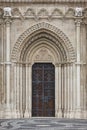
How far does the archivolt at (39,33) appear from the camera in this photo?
70.9 ft

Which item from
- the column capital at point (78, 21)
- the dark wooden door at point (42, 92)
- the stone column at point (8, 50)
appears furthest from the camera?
the dark wooden door at point (42, 92)

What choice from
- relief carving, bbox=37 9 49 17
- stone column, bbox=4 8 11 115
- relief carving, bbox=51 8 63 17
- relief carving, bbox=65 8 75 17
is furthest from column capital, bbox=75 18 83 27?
stone column, bbox=4 8 11 115

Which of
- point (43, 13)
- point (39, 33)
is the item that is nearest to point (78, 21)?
point (43, 13)

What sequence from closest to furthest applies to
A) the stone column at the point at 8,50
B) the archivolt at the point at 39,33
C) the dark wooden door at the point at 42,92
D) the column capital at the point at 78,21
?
the stone column at the point at 8,50, the column capital at the point at 78,21, the archivolt at the point at 39,33, the dark wooden door at the point at 42,92

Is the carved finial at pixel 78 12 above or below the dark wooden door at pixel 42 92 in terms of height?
above

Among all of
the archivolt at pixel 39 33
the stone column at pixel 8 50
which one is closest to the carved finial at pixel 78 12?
the archivolt at pixel 39 33

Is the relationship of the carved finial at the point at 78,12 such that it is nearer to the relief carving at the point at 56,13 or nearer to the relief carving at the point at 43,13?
the relief carving at the point at 56,13

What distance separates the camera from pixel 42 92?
22.2m

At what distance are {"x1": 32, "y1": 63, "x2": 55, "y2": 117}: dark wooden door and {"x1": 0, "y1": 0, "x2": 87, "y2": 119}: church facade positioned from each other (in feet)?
0.14

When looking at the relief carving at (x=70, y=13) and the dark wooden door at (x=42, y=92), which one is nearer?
the relief carving at (x=70, y=13)

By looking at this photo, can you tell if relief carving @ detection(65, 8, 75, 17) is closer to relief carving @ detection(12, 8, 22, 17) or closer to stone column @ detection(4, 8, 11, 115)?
relief carving @ detection(12, 8, 22, 17)

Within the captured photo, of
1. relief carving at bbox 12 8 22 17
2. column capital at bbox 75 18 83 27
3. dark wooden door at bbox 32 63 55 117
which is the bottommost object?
dark wooden door at bbox 32 63 55 117

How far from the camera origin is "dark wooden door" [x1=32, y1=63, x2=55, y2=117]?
72.6ft

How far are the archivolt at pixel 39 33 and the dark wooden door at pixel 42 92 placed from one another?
38.7 inches
